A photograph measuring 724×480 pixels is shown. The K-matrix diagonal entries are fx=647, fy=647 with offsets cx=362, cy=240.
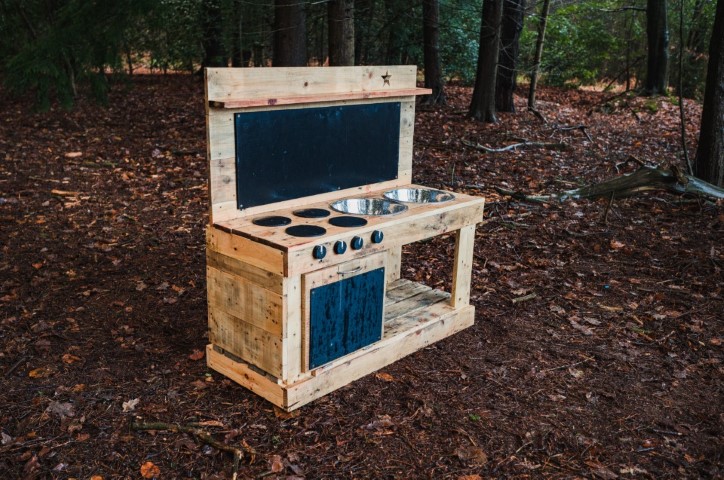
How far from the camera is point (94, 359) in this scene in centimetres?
418

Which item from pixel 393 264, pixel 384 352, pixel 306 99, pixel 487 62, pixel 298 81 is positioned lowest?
pixel 384 352

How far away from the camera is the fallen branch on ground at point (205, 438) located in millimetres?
3198

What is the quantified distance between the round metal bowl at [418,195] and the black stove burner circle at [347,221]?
0.69 meters

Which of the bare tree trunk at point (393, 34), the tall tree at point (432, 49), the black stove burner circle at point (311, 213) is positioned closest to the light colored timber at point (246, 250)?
the black stove burner circle at point (311, 213)

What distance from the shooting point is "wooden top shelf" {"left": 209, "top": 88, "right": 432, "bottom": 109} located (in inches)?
140

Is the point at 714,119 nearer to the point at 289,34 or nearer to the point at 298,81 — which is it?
the point at 289,34

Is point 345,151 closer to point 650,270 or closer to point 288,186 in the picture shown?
point 288,186

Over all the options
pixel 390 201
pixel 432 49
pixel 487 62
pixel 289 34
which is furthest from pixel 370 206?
pixel 432 49

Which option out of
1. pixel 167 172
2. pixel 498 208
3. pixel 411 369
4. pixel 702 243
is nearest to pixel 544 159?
pixel 498 208

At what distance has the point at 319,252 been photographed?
353 centimetres

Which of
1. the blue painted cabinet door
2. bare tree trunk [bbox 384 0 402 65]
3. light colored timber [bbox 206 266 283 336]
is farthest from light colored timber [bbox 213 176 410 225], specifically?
bare tree trunk [bbox 384 0 402 65]

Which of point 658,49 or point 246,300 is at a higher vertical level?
point 658,49

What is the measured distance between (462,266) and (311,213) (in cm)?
132

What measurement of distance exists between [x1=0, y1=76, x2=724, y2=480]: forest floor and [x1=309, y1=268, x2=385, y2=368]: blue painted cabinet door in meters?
0.26
